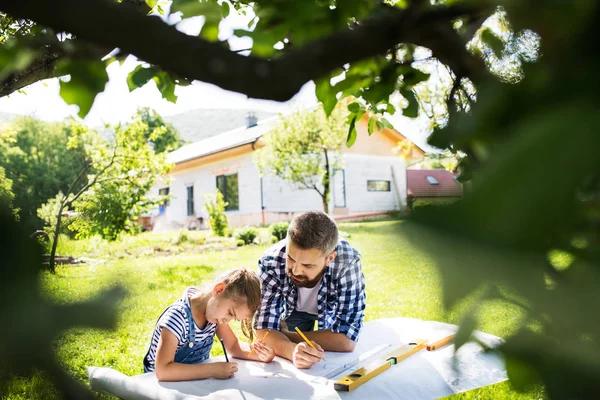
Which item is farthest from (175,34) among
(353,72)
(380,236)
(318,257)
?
(318,257)

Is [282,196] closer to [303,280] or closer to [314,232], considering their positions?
[303,280]


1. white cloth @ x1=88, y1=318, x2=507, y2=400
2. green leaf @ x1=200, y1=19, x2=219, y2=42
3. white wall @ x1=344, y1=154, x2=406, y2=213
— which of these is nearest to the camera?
green leaf @ x1=200, y1=19, x2=219, y2=42

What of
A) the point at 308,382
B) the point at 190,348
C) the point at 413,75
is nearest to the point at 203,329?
the point at 190,348

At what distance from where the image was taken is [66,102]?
78cm

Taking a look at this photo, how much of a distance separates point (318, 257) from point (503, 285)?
2990mm

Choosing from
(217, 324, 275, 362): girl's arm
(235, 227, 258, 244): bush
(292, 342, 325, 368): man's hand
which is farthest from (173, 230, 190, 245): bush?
(292, 342, 325, 368): man's hand

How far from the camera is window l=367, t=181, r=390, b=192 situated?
21.8 meters

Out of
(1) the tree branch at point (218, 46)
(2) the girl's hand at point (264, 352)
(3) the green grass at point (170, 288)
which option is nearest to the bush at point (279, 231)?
(3) the green grass at point (170, 288)

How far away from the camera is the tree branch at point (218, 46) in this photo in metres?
0.51

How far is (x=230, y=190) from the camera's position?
2180 cm

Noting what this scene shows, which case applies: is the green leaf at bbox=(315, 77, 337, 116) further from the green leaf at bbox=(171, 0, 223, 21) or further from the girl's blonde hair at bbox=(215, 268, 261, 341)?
the girl's blonde hair at bbox=(215, 268, 261, 341)

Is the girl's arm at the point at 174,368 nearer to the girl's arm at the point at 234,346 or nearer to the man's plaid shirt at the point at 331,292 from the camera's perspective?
the girl's arm at the point at 234,346

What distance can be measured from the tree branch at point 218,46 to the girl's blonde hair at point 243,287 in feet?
9.75

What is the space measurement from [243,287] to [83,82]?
2822 millimetres
